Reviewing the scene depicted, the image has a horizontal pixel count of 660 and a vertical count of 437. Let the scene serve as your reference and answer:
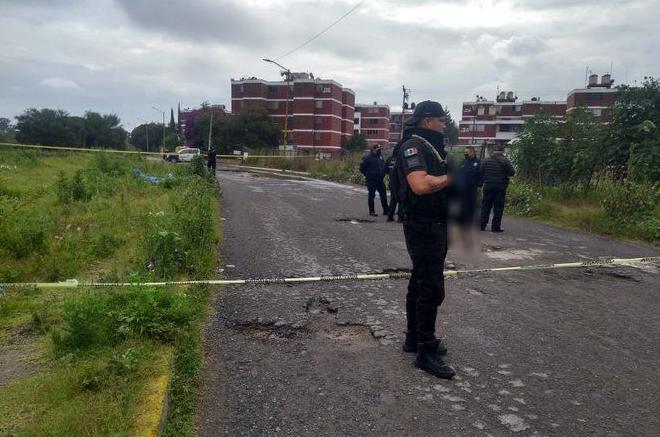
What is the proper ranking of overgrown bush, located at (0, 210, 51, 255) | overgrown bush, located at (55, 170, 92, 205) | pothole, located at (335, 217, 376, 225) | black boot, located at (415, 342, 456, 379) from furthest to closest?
overgrown bush, located at (55, 170, 92, 205) < pothole, located at (335, 217, 376, 225) < overgrown bush, located at (0, 210, 51, 255) < black boot, located at (415, 342, 456, 379)

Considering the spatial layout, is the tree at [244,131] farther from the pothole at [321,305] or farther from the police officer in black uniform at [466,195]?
the police officer in black uniform at [466,195]

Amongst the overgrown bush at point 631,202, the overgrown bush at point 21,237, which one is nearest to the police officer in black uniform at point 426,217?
the overgrown bush at point 21,237

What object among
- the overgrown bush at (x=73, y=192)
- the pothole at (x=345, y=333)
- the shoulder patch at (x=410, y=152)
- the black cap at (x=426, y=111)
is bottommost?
the pothole at (x=345, y=333)

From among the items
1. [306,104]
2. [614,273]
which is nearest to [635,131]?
[614,273]

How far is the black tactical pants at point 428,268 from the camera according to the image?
3.49m

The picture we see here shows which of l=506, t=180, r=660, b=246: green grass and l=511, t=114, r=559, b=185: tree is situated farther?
l=511, t=114, r=559, b=185: tree

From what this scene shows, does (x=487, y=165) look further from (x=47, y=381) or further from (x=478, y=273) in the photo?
(x=47, y=381)

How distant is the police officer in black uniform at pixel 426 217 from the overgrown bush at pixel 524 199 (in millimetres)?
9982

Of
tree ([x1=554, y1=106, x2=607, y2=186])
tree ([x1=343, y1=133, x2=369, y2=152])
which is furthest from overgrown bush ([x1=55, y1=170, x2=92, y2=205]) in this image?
tree ([x1=343, y1=133, x2=369, y2=152])

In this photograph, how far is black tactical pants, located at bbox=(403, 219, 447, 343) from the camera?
3.49m

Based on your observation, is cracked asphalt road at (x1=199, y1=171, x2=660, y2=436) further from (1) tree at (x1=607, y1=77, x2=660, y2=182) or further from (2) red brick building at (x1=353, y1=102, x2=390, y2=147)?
(2) red brick building at (x1=353, y1=102, x2=390, y2=147)

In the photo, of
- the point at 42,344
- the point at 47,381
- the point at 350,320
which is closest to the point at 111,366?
the point at 47,381

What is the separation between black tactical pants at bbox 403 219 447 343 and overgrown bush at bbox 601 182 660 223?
833cm

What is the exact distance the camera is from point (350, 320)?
4422mm
